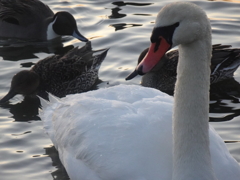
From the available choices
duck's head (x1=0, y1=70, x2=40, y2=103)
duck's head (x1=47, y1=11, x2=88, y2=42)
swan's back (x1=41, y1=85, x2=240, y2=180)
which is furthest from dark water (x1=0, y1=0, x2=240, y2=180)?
swan's back (x1=41, y1=85, x2=240, y2=180)

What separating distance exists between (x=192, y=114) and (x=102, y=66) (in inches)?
192

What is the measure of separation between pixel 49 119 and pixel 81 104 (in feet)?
3.04

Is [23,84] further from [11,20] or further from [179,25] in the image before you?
[179,25]

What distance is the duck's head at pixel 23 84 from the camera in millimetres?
8328

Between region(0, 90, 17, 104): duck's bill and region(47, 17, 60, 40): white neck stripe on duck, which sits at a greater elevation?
region(47, 17, 60, 40): white neck stripe on duck

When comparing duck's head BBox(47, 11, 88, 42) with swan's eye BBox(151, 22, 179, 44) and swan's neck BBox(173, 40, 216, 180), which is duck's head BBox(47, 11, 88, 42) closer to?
swan's neck BBox(173, 40, 216, 180)

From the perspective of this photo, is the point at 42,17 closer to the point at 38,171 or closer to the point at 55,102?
the point at 55,102

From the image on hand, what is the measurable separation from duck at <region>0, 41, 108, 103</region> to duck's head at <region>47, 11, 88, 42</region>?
3.56ft

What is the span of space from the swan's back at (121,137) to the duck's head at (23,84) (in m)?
2.12

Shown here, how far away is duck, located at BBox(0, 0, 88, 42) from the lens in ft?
35.4

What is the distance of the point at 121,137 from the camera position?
5395 mm

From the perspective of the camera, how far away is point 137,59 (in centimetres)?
943

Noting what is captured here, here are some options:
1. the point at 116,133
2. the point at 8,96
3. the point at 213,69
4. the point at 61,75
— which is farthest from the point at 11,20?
the point at 116,133

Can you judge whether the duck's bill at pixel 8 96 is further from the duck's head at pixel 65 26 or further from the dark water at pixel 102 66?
the duck's head at pixel 65 26
